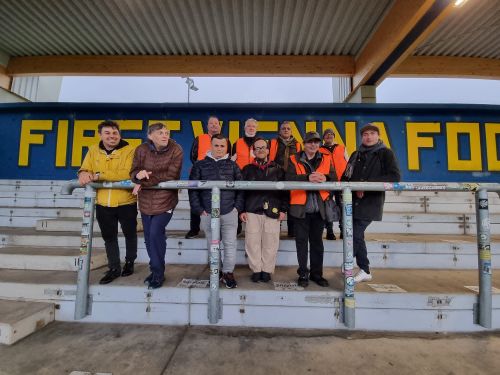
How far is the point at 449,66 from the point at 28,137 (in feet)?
40.6

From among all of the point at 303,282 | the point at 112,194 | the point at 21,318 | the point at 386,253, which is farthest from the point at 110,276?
the point at 386,253

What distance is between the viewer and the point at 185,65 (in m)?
7.79

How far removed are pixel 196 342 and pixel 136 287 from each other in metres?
0.79

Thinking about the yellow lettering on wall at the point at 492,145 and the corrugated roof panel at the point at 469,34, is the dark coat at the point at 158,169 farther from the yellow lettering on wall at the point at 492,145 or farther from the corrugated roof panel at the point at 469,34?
the yellow lettering on wall at the point at 492,145

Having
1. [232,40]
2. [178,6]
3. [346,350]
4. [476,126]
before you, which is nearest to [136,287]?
[346,350]

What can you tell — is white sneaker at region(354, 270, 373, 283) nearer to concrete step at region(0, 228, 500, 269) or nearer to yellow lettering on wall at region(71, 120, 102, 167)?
concrete step at region(0, 228, 500, 269)

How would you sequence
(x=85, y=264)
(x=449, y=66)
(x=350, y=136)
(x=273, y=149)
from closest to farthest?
1. (x=85, y=264)
2. (x=273, y=149)
3. (x=350, y=136)
4. (x=449, y=66)

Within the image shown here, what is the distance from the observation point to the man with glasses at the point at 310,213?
2648 mm

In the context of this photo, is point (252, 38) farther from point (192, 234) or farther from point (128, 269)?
point (128, 269)

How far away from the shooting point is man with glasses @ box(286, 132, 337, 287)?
104 inches

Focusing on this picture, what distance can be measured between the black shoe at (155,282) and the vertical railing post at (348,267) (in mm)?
1693

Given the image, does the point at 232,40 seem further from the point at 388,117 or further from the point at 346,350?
the point at 346,350

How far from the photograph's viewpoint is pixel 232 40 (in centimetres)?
711

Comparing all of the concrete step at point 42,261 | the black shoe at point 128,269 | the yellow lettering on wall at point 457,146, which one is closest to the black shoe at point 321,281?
the black shoe at point 128,269
